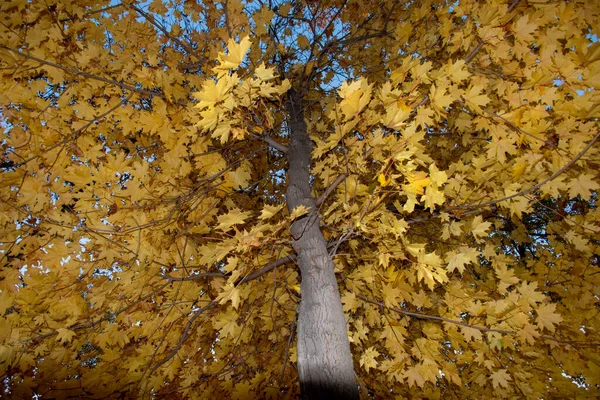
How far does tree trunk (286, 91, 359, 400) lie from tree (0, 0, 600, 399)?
11 millimetres

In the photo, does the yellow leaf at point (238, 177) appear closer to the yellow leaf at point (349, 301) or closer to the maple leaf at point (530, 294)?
the yellow leaf at point (349, 301)

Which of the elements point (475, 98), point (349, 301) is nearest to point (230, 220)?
point (349, 301)

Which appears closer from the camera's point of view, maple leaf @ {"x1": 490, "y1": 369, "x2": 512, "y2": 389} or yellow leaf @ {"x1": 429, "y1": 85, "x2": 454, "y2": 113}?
yellow leaf @ {"x1": 429, "y1": 85, "x2": 454, "y2": 113}

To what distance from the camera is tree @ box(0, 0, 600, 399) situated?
1.70 m

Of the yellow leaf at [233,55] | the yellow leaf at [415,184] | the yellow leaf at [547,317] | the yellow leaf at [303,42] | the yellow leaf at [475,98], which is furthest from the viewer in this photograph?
the yellow leaf at [303,42]

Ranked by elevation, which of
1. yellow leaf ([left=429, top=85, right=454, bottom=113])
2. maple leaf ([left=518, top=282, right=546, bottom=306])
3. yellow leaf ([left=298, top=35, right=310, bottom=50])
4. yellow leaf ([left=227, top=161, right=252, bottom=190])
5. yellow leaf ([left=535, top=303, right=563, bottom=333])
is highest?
yellow leaf ([left=298, top=35, right=310, bottom=50])

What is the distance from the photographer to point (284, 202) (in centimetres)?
238

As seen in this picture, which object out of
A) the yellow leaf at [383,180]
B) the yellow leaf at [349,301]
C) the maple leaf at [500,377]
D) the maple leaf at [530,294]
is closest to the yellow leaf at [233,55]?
the yellow leaf at [383,180]

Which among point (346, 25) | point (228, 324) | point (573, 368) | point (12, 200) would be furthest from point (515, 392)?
point (12, 200)

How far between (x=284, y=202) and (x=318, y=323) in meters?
1.06

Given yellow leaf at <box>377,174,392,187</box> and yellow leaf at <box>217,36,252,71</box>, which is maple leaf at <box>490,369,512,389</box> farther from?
yellow leaf at <box>217,36,252,71</box>

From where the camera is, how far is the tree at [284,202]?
1702 millimetres

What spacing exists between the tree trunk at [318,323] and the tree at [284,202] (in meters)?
0.01

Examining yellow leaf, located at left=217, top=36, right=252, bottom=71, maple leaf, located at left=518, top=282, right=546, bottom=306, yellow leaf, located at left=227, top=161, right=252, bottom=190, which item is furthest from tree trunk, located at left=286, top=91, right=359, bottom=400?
maple leaf, located at left=518, top=282, right=546, bottom=306
